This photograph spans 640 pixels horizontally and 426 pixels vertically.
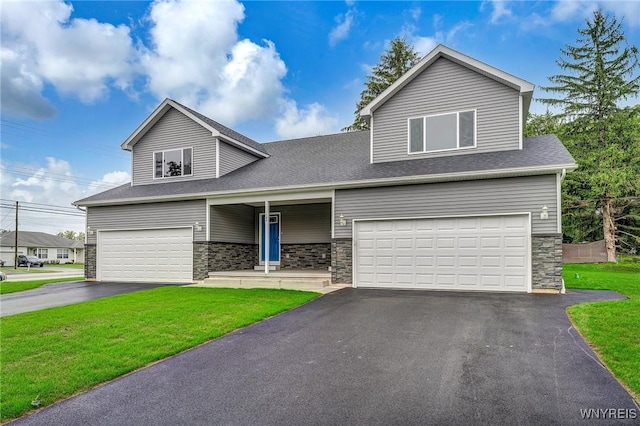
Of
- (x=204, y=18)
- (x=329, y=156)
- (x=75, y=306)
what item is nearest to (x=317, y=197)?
(x=329, y=156)

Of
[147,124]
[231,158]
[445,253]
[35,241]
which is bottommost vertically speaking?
[35,241]

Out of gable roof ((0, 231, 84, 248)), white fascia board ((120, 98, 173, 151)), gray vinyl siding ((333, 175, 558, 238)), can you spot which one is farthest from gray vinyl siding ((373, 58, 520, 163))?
gable roof ((0, 231, 84, 248))

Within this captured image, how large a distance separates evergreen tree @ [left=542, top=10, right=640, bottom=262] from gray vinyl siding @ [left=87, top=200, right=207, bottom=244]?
21900 mm

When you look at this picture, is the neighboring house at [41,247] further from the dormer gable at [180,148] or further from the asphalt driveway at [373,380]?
the asphalt driveway at [373,380]

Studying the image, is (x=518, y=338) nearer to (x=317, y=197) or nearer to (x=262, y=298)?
(x=262, y=298)

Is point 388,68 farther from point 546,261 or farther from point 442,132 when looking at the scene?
point 546,261

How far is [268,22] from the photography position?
57.3 feet

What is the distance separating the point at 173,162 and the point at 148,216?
2.67 m

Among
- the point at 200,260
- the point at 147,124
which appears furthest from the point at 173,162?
the point at 200,260

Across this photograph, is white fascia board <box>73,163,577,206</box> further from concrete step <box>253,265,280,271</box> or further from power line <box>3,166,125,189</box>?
power line <box>3,166,125,189</box>

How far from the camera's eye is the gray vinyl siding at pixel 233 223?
13922mm

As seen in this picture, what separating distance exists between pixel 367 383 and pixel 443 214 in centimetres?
738

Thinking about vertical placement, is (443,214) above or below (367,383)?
above

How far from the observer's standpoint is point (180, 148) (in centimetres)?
1557
